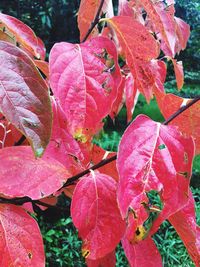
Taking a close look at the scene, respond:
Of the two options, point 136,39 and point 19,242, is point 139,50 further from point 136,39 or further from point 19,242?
point 19,242

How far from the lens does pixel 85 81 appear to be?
0.43 m

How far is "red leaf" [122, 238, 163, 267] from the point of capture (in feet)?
1.57

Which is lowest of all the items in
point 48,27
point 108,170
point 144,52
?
point 48,27

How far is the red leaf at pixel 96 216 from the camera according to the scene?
416 millimetres

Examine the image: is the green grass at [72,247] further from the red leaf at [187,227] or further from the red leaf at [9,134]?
the red leaf at [187,227]

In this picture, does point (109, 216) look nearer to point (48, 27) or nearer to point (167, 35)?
point (167, 35)

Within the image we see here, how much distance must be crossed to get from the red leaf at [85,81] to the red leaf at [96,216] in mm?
61

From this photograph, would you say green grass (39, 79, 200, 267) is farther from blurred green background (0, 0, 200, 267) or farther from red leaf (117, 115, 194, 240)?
red leaf (117, 115, 194, 240)

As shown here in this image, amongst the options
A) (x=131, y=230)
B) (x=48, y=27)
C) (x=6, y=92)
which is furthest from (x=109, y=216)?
(x=48, y=27)

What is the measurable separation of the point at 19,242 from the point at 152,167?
0.46 ft

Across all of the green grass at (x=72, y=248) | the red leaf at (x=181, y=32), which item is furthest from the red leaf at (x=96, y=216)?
the green grass at (x=72, y=248)

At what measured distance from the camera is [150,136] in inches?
16.5

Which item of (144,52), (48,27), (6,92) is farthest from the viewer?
(48,27)

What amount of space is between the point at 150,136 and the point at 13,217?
0.15 meters
